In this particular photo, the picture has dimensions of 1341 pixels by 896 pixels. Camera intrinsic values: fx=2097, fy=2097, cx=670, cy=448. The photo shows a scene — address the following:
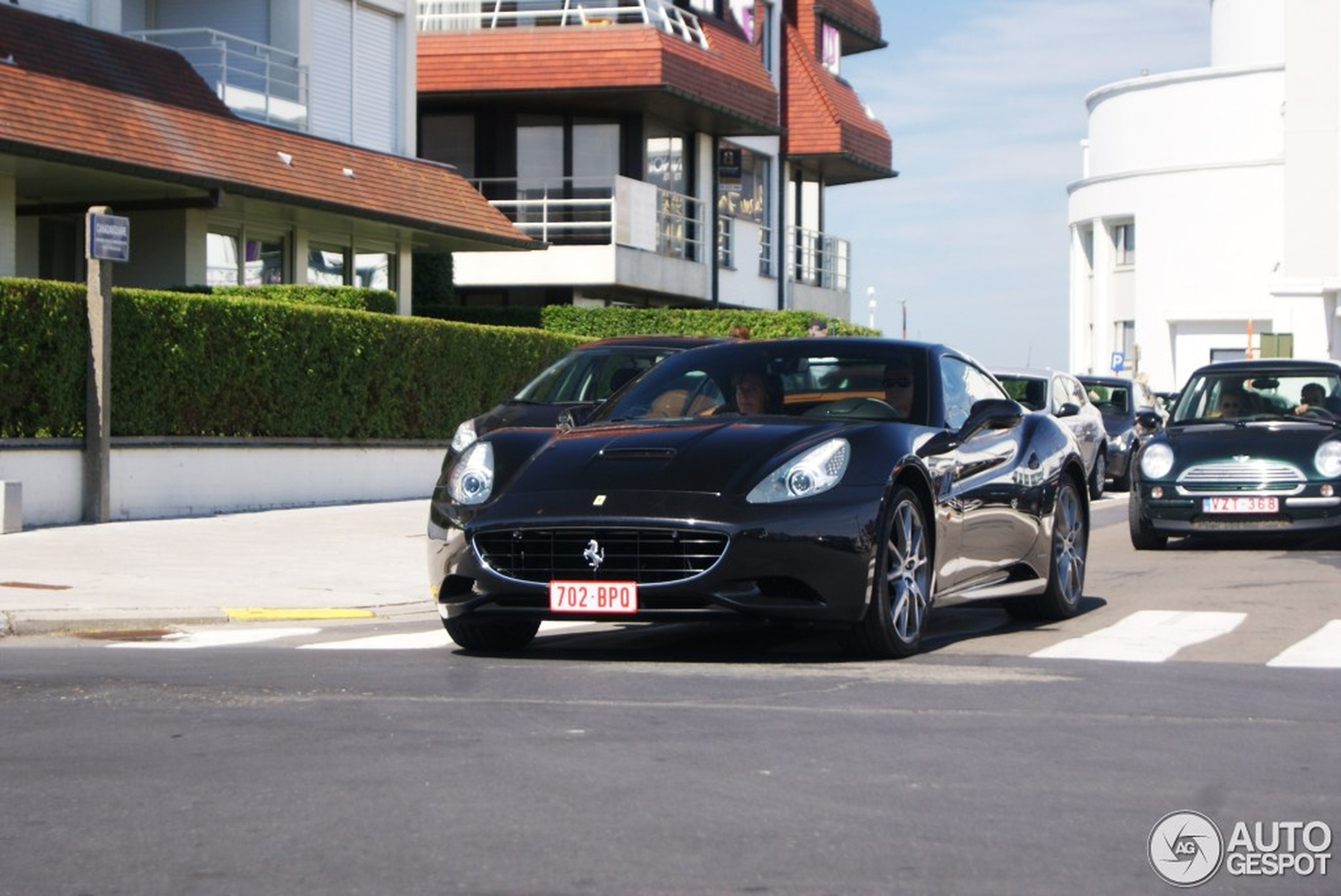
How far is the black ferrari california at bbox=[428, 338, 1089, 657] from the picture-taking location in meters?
8.48

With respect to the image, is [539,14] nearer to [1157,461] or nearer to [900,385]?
[1157,461]

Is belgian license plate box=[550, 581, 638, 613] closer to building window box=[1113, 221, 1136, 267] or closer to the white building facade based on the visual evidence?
the white building facade

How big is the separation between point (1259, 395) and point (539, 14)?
79.3ft

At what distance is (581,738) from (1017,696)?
1.90m

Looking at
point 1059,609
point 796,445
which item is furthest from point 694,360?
point 1059,609

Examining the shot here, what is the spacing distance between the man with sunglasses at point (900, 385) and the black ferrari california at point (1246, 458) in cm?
721

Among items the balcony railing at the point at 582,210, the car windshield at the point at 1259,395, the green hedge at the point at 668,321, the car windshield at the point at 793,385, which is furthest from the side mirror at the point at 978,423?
the balcony railing at the point at 582,210

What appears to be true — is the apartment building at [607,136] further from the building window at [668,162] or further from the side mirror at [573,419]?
the side mirror at [573,419]

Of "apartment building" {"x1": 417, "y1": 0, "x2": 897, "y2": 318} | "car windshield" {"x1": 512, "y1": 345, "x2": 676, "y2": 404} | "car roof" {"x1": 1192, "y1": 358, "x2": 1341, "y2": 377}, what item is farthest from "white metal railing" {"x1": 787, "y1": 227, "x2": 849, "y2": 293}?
"car windshield" {"x1": 512, "y1": 345, "x2": 676, "y2": 404}

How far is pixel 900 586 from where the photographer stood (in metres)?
8.99

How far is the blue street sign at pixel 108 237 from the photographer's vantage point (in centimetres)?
1711

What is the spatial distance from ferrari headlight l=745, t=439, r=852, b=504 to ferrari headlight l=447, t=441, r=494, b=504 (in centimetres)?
124

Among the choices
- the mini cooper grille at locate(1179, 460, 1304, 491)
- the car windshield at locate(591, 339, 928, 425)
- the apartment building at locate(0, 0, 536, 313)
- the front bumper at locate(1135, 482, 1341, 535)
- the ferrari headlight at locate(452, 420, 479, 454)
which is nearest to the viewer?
the car windshield at locate(591, 339, 928, 425)

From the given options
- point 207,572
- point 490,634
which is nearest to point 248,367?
point 207,572
